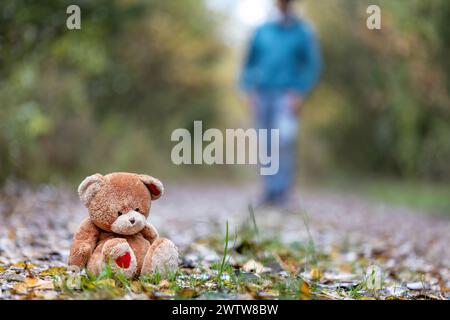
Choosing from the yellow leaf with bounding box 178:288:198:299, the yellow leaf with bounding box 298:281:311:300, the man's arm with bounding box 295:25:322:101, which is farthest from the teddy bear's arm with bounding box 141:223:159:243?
the man's arm with bounding box 295:25:322:101

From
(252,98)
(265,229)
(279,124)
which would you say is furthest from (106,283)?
(252,98)

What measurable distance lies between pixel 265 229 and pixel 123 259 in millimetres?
3273

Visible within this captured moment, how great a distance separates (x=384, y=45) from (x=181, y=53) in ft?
18.3

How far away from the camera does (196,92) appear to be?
15727 mm

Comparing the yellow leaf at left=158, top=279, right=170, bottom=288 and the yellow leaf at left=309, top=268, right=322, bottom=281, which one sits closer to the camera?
the yellow leaf at left=158, top=279, right=170, bottom=288

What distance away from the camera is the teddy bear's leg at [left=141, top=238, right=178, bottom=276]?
268 centimetres

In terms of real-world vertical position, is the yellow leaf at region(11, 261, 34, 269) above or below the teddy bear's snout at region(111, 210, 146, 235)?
below

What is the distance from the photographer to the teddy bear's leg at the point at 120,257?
8.64 ft

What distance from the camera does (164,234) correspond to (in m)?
5.08

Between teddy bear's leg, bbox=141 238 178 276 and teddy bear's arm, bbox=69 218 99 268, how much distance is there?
9.3 inches

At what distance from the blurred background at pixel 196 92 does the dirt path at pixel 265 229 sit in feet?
2.50

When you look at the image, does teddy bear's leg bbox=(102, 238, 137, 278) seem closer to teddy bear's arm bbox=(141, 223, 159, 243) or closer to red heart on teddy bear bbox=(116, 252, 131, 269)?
red heart on teddy bear bbox=(116, 252, 131, 269)

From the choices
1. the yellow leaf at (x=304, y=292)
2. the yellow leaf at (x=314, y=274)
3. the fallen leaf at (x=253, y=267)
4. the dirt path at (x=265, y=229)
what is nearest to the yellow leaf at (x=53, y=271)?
the dirt path at (x=265, y=229)

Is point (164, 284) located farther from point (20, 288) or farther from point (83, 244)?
point (20, 288)
